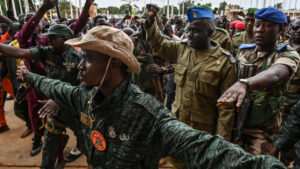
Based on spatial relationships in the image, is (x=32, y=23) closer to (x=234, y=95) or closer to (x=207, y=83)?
(x=207, y=83)

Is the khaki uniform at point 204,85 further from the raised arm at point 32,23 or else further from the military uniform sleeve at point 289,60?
the raised arm at point 32,23

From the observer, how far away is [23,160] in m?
3.66

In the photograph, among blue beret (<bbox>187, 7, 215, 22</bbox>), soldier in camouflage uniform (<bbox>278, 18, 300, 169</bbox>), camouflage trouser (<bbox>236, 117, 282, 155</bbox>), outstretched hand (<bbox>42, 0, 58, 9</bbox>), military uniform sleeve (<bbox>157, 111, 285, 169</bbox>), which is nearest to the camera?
military uniform sleeve (<bbox>157, 111, 285, 169</bbox>)

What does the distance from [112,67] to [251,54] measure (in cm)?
183

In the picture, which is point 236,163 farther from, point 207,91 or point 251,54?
point 251,54

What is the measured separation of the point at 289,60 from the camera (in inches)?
80.6

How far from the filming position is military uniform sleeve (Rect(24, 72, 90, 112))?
1.80 m

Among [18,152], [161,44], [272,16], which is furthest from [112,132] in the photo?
[18,152]

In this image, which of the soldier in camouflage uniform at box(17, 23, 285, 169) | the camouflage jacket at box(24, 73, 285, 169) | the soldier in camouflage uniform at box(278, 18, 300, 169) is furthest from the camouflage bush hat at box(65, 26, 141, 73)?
the soldier in camouflage uniform at box(278, 18, 300, 169)

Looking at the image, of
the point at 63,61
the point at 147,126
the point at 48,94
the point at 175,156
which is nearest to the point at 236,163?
the point at 175,156

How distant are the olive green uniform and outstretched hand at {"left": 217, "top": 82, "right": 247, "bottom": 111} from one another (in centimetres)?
158

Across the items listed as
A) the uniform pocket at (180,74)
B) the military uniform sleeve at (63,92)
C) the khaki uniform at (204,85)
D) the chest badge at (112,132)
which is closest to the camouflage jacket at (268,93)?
the khaki uniform at (204,85)

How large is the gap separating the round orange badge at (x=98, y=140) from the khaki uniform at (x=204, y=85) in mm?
1387

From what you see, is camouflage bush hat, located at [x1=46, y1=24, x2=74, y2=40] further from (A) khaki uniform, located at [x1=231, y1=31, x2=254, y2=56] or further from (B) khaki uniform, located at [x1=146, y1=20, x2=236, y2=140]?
(A) khaki uniform, located at [x1=231, y1=31, x2=254, y2=56]
